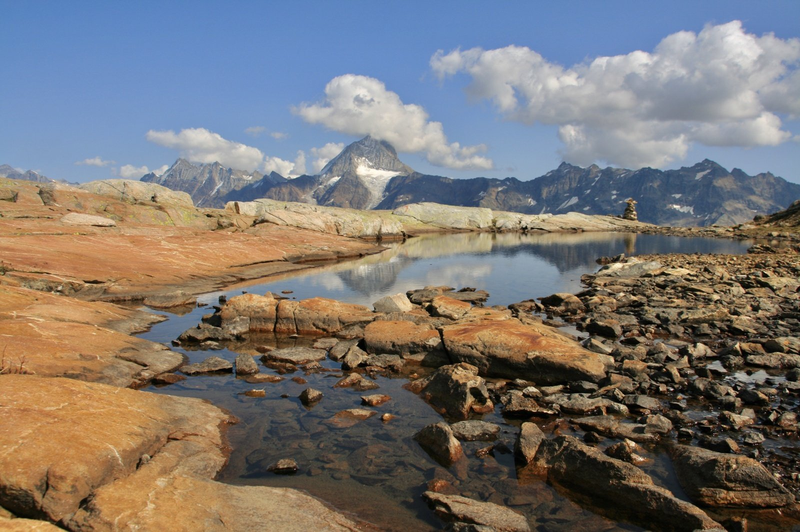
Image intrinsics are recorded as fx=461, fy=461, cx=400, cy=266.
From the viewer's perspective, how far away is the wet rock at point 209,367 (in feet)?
61.6

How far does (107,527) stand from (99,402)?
482cm

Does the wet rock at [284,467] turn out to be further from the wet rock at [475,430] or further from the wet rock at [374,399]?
the wet rock at [374,399]

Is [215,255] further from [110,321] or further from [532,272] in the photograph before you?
[532,272]

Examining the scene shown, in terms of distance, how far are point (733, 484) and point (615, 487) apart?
2420 millimetres

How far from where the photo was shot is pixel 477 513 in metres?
9.29

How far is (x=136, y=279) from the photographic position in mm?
36156

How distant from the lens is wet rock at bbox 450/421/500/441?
13.2 metres

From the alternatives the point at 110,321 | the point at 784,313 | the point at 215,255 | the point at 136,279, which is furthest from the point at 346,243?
the point at 784,313

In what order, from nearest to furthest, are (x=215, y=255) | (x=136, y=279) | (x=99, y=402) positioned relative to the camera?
(x=99, y=402) → (x=136, y=279) → (x=215, y=255)

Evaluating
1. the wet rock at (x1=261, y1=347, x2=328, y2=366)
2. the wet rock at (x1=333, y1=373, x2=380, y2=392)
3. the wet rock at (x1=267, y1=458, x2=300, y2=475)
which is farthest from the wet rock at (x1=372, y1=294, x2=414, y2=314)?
the wet rock at (x1=267, y1=458, x2=300, y2=475)

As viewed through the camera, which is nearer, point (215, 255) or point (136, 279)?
point (136, 279)

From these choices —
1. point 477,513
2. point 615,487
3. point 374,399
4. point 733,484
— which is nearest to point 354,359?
point 374,399

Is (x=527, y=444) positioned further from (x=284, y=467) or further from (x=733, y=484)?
(x=284, y=467)

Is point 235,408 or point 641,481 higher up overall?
point 641,481
